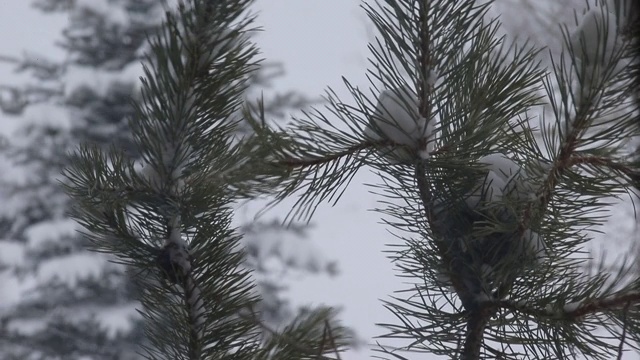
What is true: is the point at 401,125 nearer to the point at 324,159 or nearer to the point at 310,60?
the point at 324,159

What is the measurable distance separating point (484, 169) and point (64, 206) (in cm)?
232

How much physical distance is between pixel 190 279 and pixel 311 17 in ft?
8.66

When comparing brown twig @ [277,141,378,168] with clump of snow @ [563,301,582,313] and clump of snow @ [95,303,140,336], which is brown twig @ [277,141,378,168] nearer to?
clump of snow @ [563,301,582,313]

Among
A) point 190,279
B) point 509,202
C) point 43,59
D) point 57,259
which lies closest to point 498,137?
point 509,202

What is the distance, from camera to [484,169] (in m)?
0.34

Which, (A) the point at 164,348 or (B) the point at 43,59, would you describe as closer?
(A) the point at 164,348

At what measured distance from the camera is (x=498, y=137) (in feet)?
1.17

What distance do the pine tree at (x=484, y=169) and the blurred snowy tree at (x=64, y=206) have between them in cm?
212

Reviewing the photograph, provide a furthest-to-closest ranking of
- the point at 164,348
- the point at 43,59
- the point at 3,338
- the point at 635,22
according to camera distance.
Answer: the point at 43,59, the point at 3,338, the point at 164,348, the point at 635,22

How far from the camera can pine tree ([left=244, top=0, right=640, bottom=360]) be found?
0.32m

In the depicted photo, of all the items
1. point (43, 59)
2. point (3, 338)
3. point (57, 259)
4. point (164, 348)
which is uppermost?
point (43, 59)

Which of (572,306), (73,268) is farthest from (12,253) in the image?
(572,306)

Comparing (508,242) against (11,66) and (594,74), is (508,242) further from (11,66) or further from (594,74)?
(11,66)

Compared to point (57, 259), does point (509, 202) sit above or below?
below
